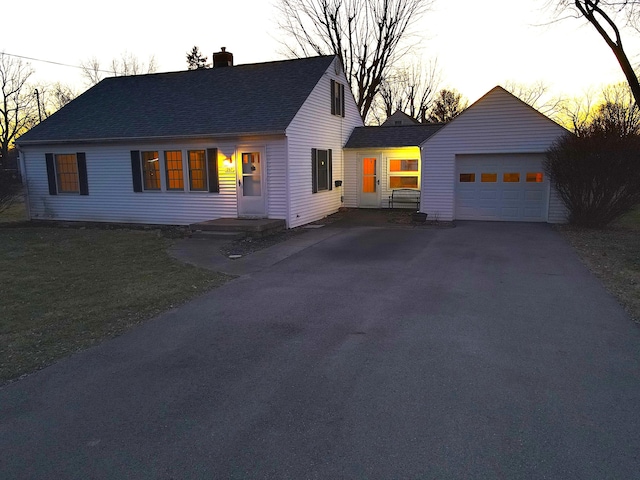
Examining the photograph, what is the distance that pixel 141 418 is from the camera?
10.8ft

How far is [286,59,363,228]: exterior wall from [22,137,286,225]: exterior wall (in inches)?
18.7

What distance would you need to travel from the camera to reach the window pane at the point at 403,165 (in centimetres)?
1775

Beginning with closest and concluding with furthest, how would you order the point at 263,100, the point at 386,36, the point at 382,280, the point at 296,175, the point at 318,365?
the point at 318,365 → the point at 382,280 → the point at 296,175 → the point at 263,100 → the point at 386,36

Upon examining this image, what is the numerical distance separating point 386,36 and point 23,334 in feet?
95.7

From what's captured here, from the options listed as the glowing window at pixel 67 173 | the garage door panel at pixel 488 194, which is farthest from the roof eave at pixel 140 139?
the garage door panel at pixel 488 194

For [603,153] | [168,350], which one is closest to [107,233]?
[168,350]

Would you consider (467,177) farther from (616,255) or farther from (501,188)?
(616,255)

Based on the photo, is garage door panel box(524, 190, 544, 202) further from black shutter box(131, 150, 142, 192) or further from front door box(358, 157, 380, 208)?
black shutter box(131, 150, 142, 192)

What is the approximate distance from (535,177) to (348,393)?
1279 cm

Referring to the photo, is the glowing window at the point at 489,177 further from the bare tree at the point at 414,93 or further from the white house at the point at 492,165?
the bare tree at the point at 414,93

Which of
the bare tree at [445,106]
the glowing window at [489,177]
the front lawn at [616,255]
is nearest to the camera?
the front lawn at [616,255]

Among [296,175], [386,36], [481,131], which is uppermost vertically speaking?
[386,36]

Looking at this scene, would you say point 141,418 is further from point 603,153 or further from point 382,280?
point 603,153

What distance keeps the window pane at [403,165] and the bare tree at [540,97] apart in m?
29.8
